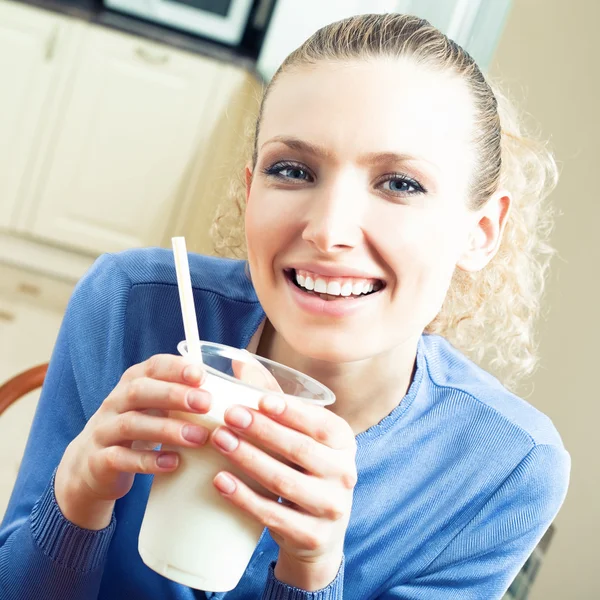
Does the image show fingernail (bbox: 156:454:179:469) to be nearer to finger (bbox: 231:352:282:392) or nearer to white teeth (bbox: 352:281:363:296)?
finger (bbox: 231:352:282:392)

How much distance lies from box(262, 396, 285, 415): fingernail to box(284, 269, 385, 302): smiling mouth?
29cm

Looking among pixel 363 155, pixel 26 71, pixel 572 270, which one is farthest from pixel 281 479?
pixel 26 71

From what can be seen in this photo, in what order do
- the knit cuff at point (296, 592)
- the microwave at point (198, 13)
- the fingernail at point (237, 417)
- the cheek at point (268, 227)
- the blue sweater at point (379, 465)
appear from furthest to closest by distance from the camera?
the microwave at point (198, 13) → the blue sweater at point (379, 465) → the cheek at point (268, 227) → the knit cuff at point (296, 592) → the fingernail at point (237, 417)

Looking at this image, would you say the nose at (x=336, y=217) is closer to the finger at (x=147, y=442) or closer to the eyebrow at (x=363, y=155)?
the eyebrow at (x=363, y=155)

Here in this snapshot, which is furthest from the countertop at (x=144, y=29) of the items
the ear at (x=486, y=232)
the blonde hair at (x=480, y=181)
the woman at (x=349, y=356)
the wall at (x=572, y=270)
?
the ear at (x=486, y=232)

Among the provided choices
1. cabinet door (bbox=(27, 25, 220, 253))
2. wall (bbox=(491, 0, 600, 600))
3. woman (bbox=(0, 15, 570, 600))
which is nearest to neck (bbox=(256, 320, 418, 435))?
woman (bbox=(0, 15, 570, 600))

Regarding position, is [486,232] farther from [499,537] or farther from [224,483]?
[224,483]

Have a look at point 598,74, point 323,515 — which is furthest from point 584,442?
point 323,515

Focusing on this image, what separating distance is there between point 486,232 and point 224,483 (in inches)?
24.8

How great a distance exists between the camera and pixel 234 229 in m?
1.48

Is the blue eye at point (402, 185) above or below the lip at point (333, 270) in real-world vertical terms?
above

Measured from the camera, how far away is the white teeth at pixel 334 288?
940mm

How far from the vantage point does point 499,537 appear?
113 centimetres

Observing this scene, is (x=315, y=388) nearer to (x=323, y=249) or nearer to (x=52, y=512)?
(x=323, y=249)
